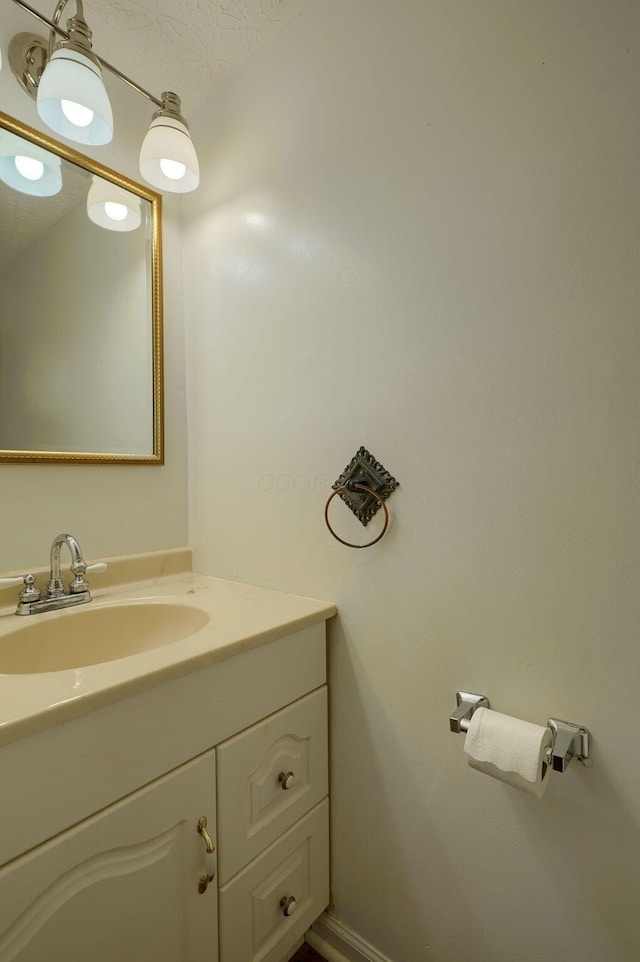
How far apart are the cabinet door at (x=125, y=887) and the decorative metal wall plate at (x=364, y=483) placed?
0.53 meters

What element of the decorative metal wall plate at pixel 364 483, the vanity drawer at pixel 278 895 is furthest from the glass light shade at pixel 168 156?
the vanity drawer at pixel 278 895

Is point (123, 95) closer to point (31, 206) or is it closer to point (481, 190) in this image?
point (31, 206)

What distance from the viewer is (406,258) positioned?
2.85 ft

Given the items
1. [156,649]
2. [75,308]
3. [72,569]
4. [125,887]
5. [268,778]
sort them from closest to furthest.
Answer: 1. [125,887]
2. [156,649]
3. [268,778]
4. [72,569]
5. [75,308]

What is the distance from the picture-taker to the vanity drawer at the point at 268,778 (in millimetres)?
768

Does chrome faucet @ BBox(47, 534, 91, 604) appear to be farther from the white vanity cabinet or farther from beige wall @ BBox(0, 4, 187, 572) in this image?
the white vanity cabinet

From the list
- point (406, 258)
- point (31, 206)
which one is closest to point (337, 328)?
point (406, 258)

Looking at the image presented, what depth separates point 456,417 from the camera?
31.9 inches

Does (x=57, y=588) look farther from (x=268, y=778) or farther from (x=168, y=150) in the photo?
(x=168, y=150)

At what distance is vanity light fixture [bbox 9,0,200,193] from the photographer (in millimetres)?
844

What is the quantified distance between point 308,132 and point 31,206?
2.25ft

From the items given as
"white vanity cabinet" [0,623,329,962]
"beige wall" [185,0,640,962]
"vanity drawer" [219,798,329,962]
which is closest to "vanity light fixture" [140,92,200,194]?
"beige wall" [185,0,640,962]

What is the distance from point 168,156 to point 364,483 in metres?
0.90

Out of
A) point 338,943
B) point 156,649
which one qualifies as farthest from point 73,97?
point 338,943
